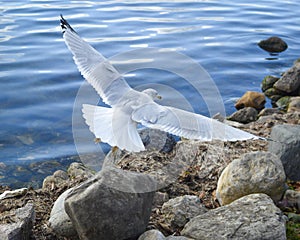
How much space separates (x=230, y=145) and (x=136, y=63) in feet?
18.8

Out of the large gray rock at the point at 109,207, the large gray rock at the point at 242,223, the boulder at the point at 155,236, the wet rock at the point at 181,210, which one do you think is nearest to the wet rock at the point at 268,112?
the wet rock at the point at 181,210

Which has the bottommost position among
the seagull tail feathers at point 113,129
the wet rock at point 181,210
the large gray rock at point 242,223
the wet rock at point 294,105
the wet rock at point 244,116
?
the wet rock at point 244,116

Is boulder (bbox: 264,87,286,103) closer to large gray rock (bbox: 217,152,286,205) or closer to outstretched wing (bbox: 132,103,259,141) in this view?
outstretched wing (bbox: 132,103,259,141)

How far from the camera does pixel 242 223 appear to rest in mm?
4223

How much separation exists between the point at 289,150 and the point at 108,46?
26.2ft

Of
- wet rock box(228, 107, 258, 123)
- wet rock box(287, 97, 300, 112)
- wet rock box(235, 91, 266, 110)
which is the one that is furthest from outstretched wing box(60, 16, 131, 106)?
wet rock box(235, 91, 266, 110)

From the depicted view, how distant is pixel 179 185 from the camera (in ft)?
18.6

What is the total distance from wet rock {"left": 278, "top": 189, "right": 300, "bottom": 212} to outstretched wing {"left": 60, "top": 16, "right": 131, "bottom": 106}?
1.99 m

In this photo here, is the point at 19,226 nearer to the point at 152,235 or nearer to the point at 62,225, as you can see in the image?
the point at 62,225

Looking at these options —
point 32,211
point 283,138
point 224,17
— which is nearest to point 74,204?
point 32,211

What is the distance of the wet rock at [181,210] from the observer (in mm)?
4719

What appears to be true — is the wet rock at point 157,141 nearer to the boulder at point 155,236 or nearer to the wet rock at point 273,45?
the boulder at point 155,236

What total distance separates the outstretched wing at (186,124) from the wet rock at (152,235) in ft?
3.73

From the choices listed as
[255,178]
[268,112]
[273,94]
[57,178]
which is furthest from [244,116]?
[255,178]
